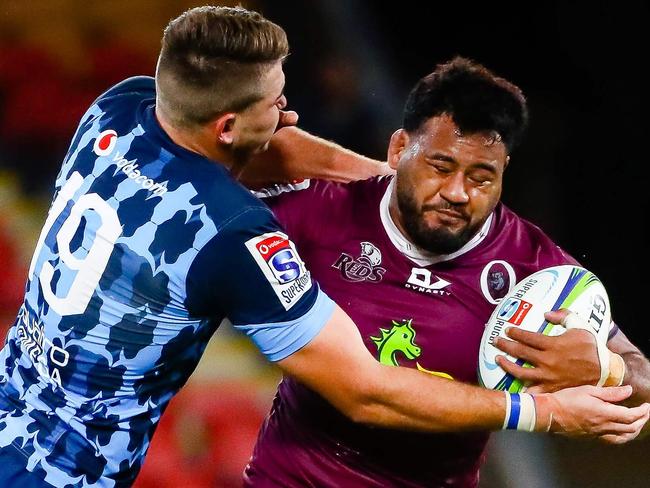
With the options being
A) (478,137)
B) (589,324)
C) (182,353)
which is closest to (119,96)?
(182,353)

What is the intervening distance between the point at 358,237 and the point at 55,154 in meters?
1.97

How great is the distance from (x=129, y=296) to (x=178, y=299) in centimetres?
12

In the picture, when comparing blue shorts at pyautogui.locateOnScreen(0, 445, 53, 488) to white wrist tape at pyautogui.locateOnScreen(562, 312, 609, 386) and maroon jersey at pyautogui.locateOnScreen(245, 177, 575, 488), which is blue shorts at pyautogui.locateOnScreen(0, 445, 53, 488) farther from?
white wrist tape at pyautogui.locateOnScreen(562, 312, 609, 386)

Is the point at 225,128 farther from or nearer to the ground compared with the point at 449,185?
farther from the ground

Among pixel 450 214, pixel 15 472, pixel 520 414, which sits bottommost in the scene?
pixel 15 472

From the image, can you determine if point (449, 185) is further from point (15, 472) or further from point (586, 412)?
point (15, 472)

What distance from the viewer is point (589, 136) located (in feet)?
15.7

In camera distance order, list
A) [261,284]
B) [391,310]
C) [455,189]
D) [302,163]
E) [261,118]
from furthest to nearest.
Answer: [302,163] → [391,310] → [455,189] → [261,118] → [261,284]

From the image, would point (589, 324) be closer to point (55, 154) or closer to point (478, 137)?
point (478, 137)

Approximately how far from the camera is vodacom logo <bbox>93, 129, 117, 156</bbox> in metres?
2.41

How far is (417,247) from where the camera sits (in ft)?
8.86

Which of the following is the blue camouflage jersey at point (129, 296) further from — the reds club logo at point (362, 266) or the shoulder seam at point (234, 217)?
the reds club logo at point (362, 266)

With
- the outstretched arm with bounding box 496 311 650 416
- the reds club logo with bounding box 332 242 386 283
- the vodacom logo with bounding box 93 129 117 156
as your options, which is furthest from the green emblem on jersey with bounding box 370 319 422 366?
the vodacom logo with bounding box 93 129 117 156

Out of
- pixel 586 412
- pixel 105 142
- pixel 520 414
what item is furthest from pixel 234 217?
pixel 586 412
